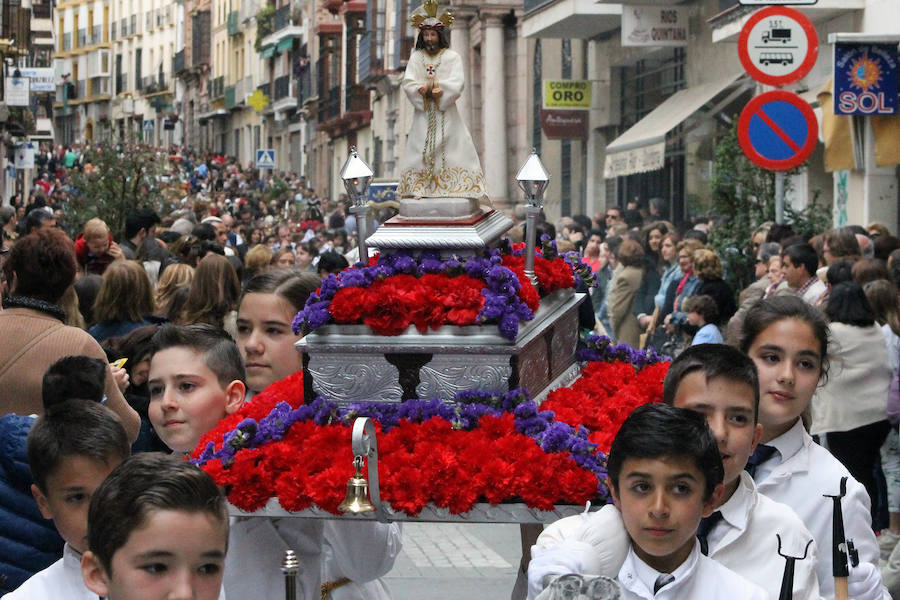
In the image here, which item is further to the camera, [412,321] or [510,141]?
[510,141]

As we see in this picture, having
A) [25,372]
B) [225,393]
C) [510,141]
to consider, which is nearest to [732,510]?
[225,393]

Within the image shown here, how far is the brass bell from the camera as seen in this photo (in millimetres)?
4430

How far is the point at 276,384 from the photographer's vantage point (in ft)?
18.1

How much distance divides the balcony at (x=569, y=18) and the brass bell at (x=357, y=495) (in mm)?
24237

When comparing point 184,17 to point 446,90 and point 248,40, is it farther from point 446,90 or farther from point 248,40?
point 446,90

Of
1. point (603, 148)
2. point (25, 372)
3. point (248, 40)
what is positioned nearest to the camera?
point (25, 372)

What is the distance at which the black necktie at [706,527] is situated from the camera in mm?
4062

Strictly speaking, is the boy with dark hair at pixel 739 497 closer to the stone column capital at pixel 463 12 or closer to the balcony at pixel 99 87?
the stone column capital at pixel 463 12

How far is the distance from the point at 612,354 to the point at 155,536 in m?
3.31

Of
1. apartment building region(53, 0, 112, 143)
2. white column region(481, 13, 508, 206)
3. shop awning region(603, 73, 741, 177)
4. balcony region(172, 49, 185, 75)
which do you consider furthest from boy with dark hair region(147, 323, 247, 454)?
apartment building region(53, 0, 112, 143)

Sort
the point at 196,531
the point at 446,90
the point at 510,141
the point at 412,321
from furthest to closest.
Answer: the point at 510,141
the point at 446,90
the point at 412,321
the point at 196,531

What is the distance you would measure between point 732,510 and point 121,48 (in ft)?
376

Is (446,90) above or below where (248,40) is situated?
below

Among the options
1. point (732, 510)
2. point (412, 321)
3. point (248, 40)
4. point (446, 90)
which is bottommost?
point (732, 510)
